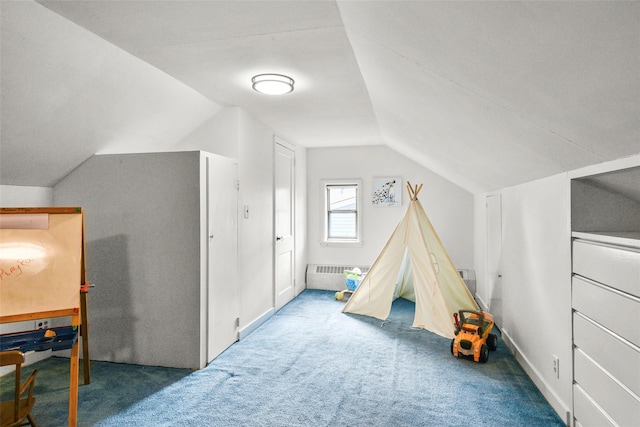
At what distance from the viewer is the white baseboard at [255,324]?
3888 mm

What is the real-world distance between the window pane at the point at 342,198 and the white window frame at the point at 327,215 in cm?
10

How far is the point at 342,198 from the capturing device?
6402mm

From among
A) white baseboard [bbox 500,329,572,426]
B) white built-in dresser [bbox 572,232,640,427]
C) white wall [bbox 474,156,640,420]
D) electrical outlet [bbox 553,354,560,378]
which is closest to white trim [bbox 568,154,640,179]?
white wall [bbox 474,156,640,420]

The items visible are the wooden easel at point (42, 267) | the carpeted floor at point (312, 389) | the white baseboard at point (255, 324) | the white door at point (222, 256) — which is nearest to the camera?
the wooden easel at point (42, 267)

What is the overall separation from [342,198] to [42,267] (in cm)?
456

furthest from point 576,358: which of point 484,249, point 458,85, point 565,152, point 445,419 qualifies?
point 484,249

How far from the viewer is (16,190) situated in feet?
10.2

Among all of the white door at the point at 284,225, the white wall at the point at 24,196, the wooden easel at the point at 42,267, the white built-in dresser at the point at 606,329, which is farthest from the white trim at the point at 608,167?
the white wall at the point at 24,196

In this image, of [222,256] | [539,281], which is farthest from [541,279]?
[222,256]

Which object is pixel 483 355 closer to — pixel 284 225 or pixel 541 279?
pixel 541 279

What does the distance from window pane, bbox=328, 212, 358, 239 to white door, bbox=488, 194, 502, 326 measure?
7.53ft

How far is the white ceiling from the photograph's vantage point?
117 centimetres

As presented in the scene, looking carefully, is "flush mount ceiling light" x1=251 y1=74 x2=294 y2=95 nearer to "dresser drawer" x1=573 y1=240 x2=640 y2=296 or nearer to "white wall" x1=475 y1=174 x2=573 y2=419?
"white wall" x1=475 y1=174 x2=573 y2=419

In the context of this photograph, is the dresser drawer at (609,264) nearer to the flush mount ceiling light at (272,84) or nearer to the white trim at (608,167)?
the white trim at (608,167)
